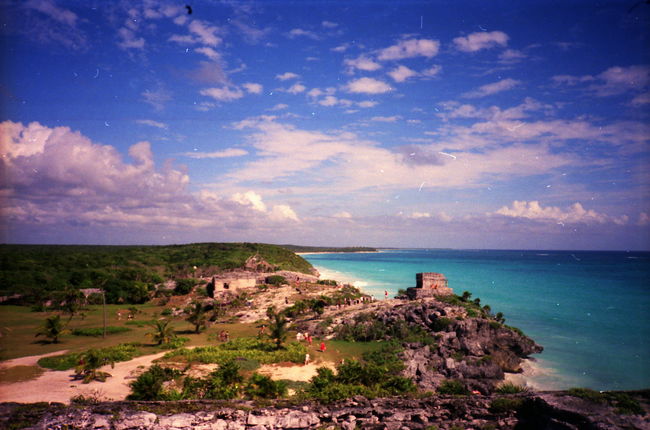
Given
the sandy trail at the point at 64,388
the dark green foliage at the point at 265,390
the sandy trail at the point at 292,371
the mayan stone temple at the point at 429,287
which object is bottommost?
the sandy trail at the point at 292,371

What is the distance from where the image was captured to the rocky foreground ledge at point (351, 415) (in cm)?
910

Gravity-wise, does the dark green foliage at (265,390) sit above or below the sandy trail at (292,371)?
above

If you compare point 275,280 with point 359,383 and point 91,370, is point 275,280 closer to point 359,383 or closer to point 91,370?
point 91,370

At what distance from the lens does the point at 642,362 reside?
28.8m

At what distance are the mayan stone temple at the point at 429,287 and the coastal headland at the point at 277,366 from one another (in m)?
0.15

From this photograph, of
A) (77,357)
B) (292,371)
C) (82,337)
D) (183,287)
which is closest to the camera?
(292,371)

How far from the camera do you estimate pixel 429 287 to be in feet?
112

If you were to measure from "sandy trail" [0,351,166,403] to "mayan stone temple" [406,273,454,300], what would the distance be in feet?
82.4

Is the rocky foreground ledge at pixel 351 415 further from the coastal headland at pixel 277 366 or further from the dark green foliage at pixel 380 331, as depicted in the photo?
the dark green foliage at pixel 380 331

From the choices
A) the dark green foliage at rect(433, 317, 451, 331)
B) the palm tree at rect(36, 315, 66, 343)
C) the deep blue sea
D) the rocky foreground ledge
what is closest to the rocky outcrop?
the dark green foliage at rect(433, 317, 451, 331)

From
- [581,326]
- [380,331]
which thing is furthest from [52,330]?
[581,326]

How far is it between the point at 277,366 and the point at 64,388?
11.2m

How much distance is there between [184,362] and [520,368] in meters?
25.1

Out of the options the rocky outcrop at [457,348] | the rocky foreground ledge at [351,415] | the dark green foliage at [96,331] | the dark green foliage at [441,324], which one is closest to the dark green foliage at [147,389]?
the rocky foreground ledge at [351,415]
